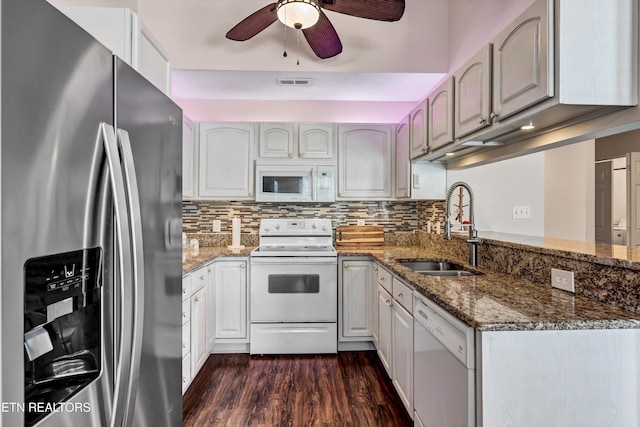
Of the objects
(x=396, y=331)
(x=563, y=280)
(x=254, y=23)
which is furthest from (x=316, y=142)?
(x=563, y=280)

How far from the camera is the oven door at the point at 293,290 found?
293 centimetres

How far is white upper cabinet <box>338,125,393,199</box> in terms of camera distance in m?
3.38

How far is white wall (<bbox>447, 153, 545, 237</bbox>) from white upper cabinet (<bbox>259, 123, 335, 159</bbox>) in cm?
120

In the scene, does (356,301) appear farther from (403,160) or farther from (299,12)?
(299,12)

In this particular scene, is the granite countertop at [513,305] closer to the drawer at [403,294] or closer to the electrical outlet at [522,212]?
the drawer at [403,294]

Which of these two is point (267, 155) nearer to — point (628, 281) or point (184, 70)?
point (184, 70)

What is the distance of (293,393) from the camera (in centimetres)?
232

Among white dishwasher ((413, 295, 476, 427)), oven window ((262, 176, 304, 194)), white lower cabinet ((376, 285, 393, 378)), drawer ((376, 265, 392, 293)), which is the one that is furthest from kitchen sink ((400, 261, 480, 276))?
oven window ((262, 176, 304, 194))

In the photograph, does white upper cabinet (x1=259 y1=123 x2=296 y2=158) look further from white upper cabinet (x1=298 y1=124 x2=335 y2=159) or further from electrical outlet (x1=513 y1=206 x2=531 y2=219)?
electrical outlet (x1=513 y1=206 x2=531 y2=219)

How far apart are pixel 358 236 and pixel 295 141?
3.76 feet

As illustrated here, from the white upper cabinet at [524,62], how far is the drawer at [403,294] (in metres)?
1.00

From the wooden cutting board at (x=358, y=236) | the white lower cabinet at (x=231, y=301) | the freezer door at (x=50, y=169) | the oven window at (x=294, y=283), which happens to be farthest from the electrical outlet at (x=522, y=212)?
the freezer door at (x=50, y=169)

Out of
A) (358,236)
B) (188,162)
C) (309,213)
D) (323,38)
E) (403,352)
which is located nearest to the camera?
(403,352)

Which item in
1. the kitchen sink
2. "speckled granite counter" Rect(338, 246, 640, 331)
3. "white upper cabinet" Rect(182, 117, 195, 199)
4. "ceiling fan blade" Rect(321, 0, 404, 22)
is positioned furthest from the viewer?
"white upper cabinet" Rect(182, 117, 195, 199)
